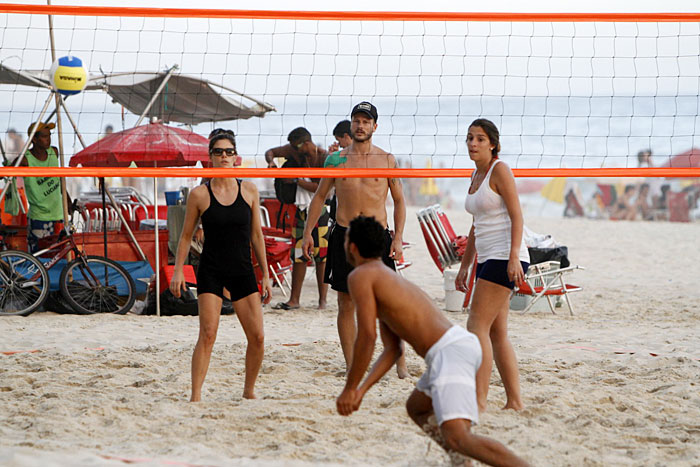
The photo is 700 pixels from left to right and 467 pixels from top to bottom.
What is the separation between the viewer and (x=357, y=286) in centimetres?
275

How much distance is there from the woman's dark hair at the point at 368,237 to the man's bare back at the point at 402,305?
8cm

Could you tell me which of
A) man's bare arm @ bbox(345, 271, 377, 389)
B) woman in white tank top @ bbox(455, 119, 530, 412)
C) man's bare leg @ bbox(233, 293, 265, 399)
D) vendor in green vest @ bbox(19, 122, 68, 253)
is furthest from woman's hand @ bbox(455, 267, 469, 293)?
vendor in green vest @ bbox(19, 122, 68, 253)

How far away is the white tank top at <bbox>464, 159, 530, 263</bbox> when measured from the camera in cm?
367

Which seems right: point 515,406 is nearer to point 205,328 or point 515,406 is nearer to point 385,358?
point 385,358

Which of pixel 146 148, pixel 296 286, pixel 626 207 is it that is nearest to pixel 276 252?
pixel 296 286

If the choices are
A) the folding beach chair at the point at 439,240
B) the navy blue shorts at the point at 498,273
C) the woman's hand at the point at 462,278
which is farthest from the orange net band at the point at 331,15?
the folding beach chair at the point at 439,240

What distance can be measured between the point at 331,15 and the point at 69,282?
12.6 ft

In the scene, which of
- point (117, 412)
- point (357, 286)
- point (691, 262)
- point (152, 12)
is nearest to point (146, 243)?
point (152, 12)

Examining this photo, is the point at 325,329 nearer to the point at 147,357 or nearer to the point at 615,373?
the point at 147,357

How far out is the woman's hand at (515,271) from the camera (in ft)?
11.6

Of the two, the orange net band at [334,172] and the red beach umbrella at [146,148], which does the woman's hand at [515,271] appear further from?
the red beach umbrella at [146,148]

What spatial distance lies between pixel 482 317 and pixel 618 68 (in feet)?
66.5

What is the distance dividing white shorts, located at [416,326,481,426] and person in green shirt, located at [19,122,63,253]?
5.81m

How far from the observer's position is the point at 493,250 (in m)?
3.68
